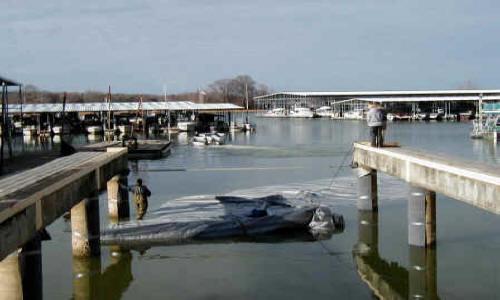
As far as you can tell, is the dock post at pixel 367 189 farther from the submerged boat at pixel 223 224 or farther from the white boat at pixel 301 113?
the white boat at pixel 301 113

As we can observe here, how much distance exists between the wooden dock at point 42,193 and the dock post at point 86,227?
292 mm

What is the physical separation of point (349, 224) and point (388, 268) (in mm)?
4228

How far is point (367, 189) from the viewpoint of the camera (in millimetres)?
19609

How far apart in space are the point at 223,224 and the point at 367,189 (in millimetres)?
4834

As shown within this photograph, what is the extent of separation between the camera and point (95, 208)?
47.8 feet

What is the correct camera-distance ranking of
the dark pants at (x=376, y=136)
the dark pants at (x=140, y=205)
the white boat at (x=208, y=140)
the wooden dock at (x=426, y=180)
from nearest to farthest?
the wooden dock at (x=426, y=180) → the dark pants at (x=376, y=136) → the dark pants at (x=140, y=205) → the white boat at (x=208, y=140)

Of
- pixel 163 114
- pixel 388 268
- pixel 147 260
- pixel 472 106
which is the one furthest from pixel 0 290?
pixel 472 106

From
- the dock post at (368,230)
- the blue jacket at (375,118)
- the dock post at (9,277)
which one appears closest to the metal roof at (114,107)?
the dock post at (368,230)

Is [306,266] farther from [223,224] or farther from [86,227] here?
[86,227]

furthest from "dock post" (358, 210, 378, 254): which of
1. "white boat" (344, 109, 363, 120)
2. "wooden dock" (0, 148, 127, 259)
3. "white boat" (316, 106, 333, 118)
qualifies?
"white boat" (316, 106, 333, 118)

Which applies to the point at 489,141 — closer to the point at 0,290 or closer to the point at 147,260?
the point at 147,260

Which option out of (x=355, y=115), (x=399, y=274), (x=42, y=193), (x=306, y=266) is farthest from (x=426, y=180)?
(x=355, y=115)

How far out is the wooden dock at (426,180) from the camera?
1090 cm

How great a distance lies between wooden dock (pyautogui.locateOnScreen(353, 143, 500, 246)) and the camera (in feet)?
35.8
